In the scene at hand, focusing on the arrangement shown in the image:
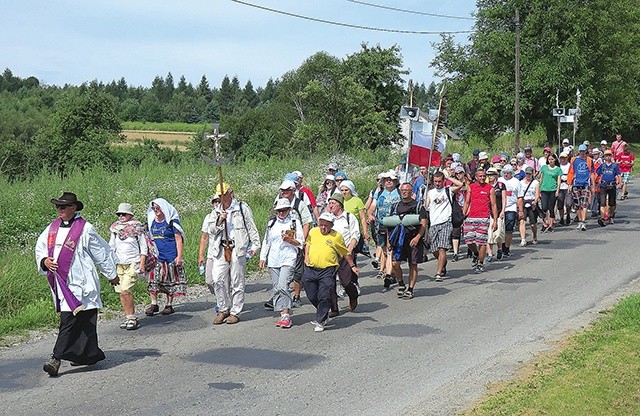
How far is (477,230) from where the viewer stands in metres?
14.8

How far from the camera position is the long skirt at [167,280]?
11289 mm

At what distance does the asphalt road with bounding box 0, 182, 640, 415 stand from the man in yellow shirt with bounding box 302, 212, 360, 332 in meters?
0.32

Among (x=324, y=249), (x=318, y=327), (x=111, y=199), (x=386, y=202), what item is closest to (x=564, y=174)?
(x=386, y=202)

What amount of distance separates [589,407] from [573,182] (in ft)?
46.8

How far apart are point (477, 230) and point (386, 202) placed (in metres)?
2.58

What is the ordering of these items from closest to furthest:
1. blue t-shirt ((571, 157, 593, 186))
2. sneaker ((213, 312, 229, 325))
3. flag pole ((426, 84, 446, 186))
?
sneaker ((213, 312, 229, 325))
flag pole ((426, 84, 446, 186))
blue t-shirt ((571, 157, 593, 186))

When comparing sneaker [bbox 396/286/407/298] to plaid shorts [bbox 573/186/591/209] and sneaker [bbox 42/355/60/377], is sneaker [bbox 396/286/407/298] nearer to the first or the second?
sneaker [bbox 42/355/60/377]

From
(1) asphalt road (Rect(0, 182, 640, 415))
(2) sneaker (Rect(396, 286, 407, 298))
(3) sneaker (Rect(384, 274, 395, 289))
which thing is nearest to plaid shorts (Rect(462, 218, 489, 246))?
(1) asphalt road (Rect(0, 182, 640, 415))

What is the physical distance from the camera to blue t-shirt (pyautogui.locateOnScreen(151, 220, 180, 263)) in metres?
11.2

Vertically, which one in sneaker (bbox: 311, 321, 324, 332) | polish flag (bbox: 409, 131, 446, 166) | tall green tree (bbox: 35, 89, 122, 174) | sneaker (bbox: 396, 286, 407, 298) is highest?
tall green tree (bbox: 35, 89, 122, 174)

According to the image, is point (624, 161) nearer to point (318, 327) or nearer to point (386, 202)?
point (386, 202)

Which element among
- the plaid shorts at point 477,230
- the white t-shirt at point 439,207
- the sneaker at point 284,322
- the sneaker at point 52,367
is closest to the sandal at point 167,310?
the sneaker at point 284,322

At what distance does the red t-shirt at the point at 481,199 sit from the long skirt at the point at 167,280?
5934 mm

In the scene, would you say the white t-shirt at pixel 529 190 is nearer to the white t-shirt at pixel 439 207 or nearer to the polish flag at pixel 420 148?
the polish flag at pixel 420 148
